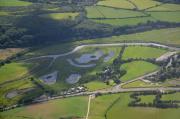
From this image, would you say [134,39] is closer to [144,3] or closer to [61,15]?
[144,3]

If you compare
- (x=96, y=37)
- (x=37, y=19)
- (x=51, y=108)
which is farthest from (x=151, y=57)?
(x=37, y=19)

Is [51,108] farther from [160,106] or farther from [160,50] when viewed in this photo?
[160,50]

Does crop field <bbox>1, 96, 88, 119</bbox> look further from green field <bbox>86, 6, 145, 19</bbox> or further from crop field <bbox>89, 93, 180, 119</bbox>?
green field <bbox>86, 6, 145, 19</bbox>

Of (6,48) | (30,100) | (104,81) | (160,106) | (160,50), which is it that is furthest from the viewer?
Result: (6,48)

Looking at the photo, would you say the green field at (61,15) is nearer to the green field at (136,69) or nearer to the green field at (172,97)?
the green field at (136,69)

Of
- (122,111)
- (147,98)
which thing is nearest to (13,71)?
(122,111)

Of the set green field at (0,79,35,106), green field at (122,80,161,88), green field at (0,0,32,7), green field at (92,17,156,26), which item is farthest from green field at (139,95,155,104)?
green field at (0,0,32,7)

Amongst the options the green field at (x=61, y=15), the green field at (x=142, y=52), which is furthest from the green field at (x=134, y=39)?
the green field at (x=61, y=15)
